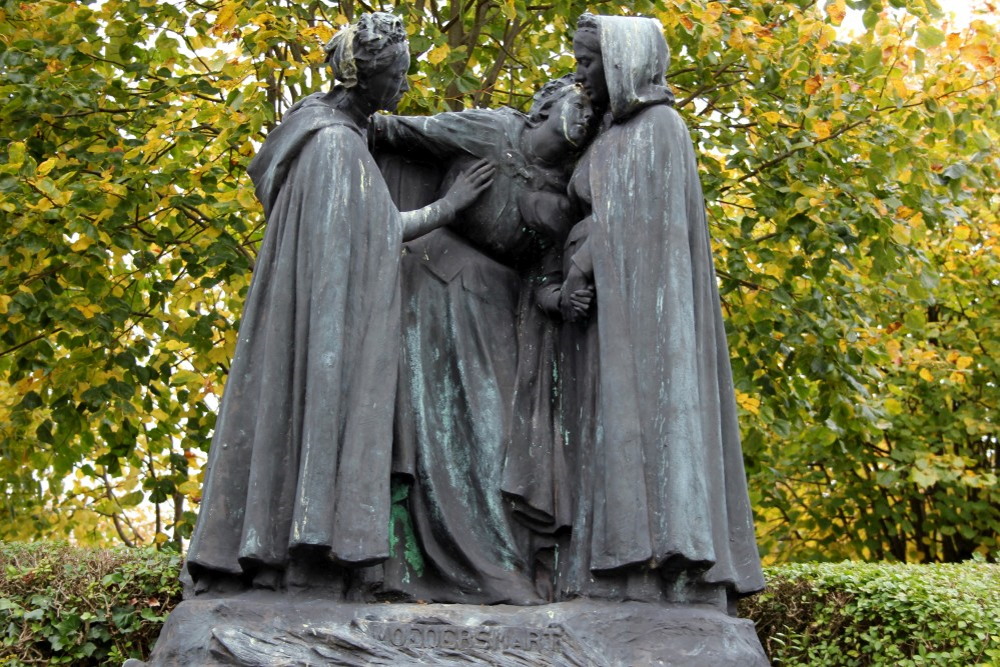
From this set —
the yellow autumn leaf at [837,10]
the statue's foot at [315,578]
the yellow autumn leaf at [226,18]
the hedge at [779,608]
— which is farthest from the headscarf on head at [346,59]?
the yellow autumn leaf at [837,10]

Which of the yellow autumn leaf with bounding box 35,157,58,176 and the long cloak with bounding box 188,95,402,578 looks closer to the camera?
the long cloak with bounding box 188,95,402,578

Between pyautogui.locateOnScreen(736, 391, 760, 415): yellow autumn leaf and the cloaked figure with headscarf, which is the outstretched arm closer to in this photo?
the cloaked figure with headscarf

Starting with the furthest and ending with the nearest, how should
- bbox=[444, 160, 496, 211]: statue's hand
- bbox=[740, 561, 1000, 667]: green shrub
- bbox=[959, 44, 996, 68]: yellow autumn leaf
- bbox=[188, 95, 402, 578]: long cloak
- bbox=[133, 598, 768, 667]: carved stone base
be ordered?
bbox=[959, 44, 996, 68]: yellow autumn leaf < bbox=[740, 561, 1000, 667]: green shrub < bbox=[444, 160, 496, 211]: statue's hand < bbox=[188, 95, 402, 578]: long cloak < bbox=[133, 598, 768, 667]: carved stone base

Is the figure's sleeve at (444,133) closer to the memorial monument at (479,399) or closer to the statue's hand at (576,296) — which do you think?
the memorial monument at (479,399)

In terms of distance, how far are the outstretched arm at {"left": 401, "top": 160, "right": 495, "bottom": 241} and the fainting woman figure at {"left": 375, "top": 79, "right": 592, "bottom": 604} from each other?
0.06 m

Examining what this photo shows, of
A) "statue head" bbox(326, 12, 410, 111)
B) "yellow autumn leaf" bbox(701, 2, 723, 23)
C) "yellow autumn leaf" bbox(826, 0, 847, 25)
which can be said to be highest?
"yellow autumn leaf" bbox(826, 0, 847, 25)

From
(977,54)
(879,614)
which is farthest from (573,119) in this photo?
(977,54)

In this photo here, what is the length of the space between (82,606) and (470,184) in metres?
3.72

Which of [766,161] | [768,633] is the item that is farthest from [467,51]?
[768,633]

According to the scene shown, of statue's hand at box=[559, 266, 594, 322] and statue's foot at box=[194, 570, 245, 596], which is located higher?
statue's hand at box=[559, 266, 594, 322]

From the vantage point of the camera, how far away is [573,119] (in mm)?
5922

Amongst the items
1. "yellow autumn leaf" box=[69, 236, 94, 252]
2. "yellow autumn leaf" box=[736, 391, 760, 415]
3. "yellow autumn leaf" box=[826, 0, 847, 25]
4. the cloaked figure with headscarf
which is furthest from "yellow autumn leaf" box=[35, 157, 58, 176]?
"yellow autumn leaf" box=[826, 0, 847, 25]

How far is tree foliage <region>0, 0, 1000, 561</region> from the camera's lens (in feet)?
32.4

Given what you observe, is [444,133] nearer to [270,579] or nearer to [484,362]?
[484,362]
